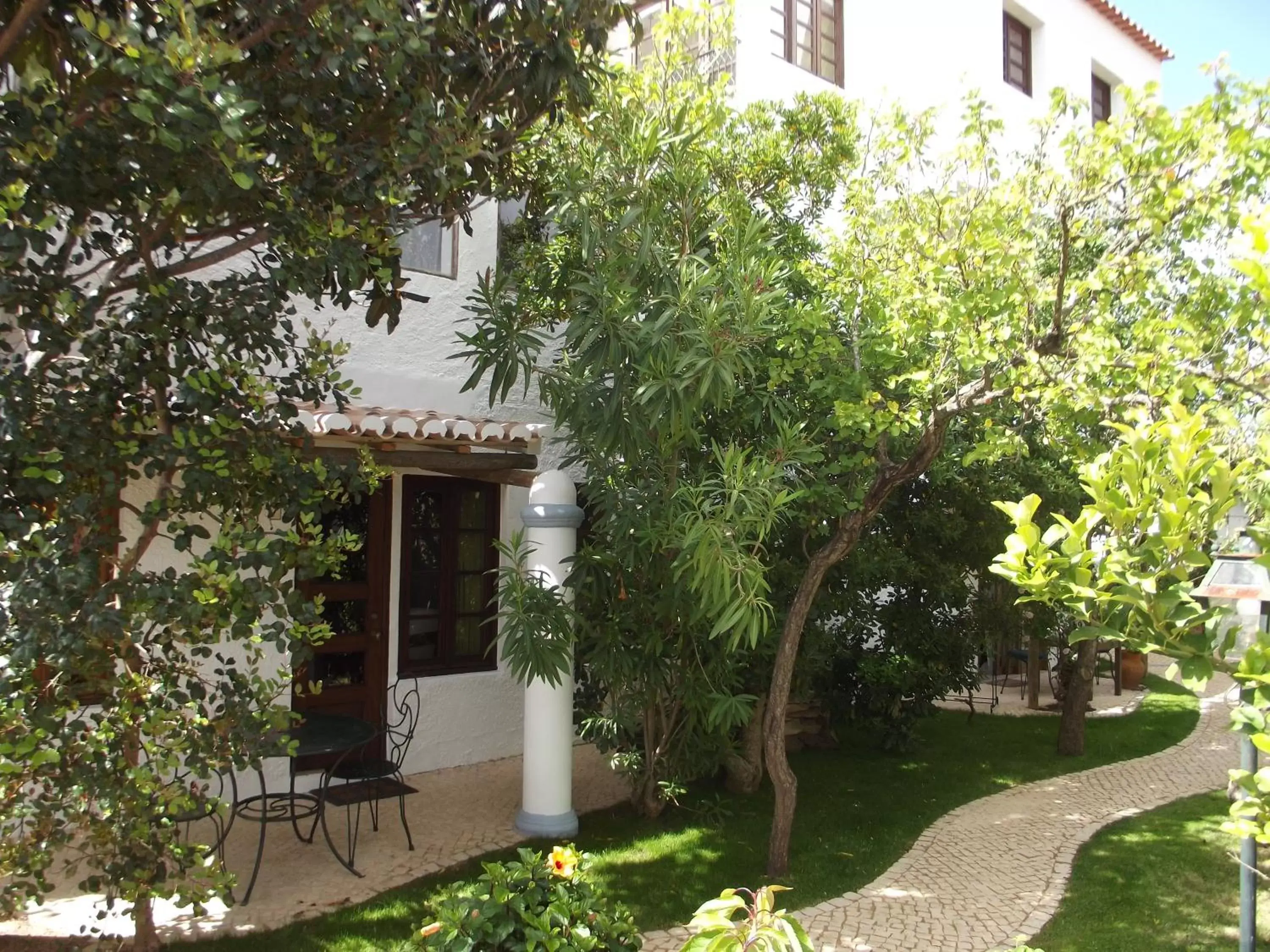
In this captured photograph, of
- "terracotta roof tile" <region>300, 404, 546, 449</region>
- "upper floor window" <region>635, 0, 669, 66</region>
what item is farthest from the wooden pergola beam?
"upper floor window" <region>635, 0, 669, 66</region>

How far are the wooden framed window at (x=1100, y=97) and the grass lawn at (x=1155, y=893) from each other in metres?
12.2

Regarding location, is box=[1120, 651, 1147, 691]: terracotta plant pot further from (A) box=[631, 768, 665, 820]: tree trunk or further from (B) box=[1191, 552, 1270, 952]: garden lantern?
(B) box=[1191, 552, 1270, 952]: garden lantern

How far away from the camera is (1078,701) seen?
391 inches

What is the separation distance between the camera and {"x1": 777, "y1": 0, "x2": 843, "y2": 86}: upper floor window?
448 inches

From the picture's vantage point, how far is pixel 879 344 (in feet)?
19.8

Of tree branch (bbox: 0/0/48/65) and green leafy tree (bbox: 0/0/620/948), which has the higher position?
tree branch (bbox: 0/0/48/65)

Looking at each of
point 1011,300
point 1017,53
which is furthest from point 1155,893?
point 1017,53

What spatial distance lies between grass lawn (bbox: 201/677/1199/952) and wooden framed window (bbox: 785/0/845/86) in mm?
7927

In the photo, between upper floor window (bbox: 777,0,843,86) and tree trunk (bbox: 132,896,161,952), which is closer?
tree trunk (bbox: 132,896,161,952)

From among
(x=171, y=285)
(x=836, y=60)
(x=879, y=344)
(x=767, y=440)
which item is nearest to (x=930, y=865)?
(x=767, y=440)

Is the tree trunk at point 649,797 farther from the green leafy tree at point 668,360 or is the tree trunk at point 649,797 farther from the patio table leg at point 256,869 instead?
the patio table leg at point 256,869

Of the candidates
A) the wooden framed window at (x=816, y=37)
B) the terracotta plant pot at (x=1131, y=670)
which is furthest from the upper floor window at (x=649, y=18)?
the terracotta plant pot at (x=1131, y=670)

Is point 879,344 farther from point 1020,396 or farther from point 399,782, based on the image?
point 399,782

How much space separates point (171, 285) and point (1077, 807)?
811 cm
